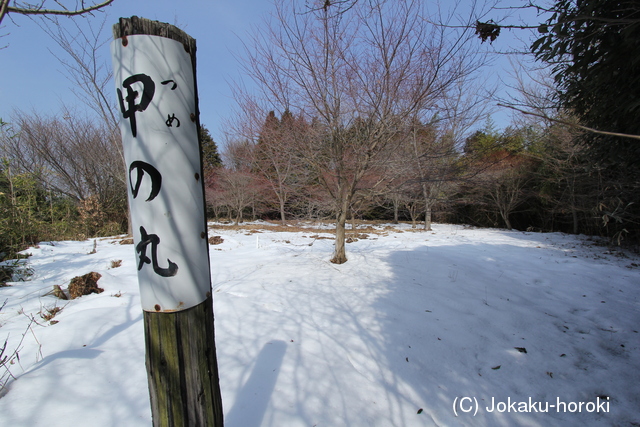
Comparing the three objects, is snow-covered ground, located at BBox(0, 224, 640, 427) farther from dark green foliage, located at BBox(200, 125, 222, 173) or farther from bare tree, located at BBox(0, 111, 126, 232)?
dark green foliage, located at BBox(200, 125, 222, 173)

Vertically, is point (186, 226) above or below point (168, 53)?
below

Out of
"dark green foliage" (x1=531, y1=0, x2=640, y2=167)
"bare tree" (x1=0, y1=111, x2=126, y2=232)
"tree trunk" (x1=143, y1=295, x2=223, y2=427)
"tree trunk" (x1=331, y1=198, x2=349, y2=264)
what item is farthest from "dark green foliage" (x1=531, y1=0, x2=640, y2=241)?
"bare tree" (x1=0, y1=111, x2=126, y2=232)

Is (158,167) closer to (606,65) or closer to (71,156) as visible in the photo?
(606,65)

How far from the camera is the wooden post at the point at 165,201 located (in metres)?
0.86

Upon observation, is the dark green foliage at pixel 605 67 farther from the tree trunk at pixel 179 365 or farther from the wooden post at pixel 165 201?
the tree trunk at pixel 179 365

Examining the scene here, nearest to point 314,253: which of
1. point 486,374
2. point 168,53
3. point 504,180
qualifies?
point 486,374

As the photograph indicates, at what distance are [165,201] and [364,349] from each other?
2176 mm

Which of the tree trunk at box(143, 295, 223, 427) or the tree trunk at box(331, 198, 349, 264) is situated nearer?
the tree trunk at box(143, 295, 223, 427)

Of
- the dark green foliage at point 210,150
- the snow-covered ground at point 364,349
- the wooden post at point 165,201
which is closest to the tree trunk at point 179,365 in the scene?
the wooden post at point 165,201

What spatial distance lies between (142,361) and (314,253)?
162 inches

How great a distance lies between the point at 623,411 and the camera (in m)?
1.87

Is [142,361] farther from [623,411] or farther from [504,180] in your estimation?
[504,180]

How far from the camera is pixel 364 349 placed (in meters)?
2.41

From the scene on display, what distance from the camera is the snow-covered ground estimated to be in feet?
5.52
